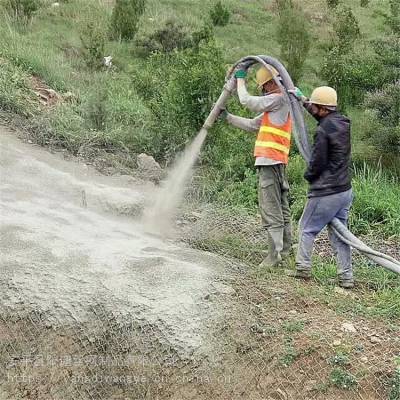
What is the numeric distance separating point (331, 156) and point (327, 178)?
154 millimetres

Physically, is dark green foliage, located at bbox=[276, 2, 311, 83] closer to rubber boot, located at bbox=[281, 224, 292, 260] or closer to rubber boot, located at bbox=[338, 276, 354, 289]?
rubber boot, located at bbox=[281, 224, 292, 260]

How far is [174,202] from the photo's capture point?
6129 millimetres

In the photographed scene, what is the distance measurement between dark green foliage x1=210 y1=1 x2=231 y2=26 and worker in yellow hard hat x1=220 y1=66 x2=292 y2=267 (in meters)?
13.3

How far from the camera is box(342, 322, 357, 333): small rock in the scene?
13.8 feet

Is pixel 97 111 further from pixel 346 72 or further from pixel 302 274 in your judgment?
pixel 346 72

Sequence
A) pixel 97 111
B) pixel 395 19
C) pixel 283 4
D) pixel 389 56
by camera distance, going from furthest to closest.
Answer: pixel 283 4 < pixel 395 19 < pixel 389 56 < pixel 97 111

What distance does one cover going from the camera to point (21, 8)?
1473 centimetres

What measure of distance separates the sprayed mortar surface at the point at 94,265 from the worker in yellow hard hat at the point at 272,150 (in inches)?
20.0

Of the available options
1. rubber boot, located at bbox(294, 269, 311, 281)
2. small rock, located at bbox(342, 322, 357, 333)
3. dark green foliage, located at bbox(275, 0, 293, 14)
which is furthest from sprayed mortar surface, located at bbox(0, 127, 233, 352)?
dark green foliage, located at bbox(275, 0, 293, 14)

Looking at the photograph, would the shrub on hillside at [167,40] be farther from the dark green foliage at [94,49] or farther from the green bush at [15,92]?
the green bush at [15,92]

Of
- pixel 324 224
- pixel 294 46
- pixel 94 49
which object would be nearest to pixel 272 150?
pixel 324 224

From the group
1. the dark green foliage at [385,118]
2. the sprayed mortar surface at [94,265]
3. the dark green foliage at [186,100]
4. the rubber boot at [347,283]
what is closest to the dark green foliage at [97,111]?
the dark green foliage at [186,100]

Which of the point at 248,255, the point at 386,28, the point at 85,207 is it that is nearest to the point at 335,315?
the point at 248,255

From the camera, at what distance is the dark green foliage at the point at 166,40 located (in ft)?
50.7
